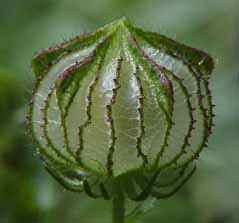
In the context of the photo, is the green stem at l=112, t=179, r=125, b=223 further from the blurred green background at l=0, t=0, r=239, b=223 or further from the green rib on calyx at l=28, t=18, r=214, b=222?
the blurred green background at l=0, t=0, r=239, b=223

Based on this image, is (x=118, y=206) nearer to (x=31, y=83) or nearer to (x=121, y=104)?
(x=121, y=104)

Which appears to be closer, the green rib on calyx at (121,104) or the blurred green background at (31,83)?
the green rib on calyx at (121,104)

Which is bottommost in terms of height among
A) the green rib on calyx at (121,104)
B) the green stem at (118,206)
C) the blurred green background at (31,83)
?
the green stem at (118,206)

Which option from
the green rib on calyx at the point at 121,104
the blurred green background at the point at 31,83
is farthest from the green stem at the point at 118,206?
the blurred green background at the point at 31,83

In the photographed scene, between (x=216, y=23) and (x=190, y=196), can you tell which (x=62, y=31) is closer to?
(x=190, y=196)

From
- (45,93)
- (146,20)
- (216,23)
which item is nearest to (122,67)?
(45,93)

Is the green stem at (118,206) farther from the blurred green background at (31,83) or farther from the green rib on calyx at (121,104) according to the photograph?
the blurred green background at (31,83)

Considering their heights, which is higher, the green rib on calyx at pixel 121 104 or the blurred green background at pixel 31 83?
the blurred green background at pixel 31 83
